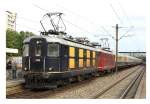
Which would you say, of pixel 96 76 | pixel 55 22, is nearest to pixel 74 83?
pixel 55 22

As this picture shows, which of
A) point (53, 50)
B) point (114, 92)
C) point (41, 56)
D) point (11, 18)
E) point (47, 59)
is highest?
point (11, 18)

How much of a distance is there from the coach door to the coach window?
199 millimetres

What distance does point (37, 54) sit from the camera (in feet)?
50.0

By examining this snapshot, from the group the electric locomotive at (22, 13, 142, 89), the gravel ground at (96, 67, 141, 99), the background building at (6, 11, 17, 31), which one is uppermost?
the background building at (6, 11, 17, 31)

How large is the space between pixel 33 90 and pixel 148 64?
622 cm

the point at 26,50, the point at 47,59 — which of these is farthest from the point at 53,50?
the point at 26,50

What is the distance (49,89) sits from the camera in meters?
15.5

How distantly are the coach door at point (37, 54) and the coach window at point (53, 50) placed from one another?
20 cm

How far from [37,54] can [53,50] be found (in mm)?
651

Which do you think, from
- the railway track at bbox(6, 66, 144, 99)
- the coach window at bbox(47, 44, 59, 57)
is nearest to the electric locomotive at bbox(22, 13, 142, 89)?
the coach window at bbox(47, 44, 59, 57)

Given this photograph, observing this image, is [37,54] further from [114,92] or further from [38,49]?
[114,92]

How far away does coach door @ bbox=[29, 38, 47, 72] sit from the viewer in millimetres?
15031

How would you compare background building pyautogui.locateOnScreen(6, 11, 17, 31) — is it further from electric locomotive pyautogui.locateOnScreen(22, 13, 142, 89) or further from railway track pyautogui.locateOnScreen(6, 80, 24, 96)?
railway track pyautogui.locateOnScreen(6, 80, 24, 96)

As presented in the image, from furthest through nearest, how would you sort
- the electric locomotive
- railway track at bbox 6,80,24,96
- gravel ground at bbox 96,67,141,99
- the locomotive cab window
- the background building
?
1. the locomotive cab window
2. the electric locomotive
3. railway track at bbox 6,80,24,96
4. gravel ground at bbox 96,67,141,99
5. the background building
